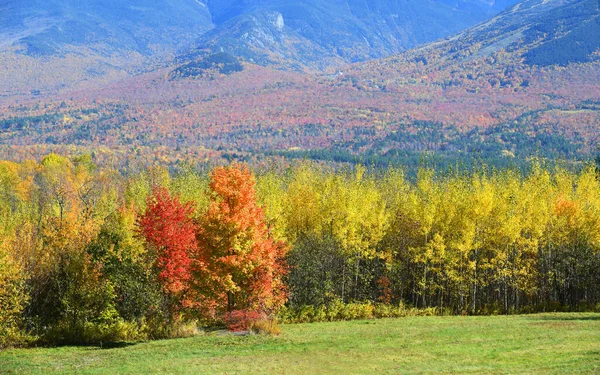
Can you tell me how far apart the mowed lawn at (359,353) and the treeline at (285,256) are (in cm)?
403

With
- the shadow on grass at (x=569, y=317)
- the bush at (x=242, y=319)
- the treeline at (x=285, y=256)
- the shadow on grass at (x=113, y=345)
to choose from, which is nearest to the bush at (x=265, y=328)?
the bush at (x=242, y=319)

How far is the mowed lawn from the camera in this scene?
98.1 ft

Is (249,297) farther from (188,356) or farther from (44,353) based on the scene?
(44,353)

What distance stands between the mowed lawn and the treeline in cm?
403

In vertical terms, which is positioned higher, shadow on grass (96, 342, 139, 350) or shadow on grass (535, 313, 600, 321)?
shadow on grass (535, 313, 600, 321)

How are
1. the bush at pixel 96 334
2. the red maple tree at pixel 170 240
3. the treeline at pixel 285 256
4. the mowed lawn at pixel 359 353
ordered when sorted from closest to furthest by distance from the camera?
the mowed lawn at pixel 359 353, the bush at pixel 96 334, the red maple tree at pixel 170 240, the treeline at pixel 285 256

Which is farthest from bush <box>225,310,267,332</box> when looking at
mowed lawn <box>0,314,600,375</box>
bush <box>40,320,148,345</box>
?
bush <box>40,320,148,345</box>

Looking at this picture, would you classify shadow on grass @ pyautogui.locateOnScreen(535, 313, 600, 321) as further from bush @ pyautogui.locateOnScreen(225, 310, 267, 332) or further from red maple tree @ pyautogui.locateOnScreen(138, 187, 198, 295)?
red maple tree @ pyautogui.locateOnScreen(138, 187, 198, 295)

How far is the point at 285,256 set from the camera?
184 feet

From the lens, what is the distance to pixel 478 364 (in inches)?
1199

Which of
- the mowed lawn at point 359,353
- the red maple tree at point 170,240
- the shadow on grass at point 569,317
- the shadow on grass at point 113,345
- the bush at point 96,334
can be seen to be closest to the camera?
the mowed lawn at point 359,353

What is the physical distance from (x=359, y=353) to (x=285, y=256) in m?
22.7

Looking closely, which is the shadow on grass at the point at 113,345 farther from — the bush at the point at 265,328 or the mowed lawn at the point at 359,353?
the bush at the point at 265,328

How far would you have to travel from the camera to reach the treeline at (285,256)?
136 ft
